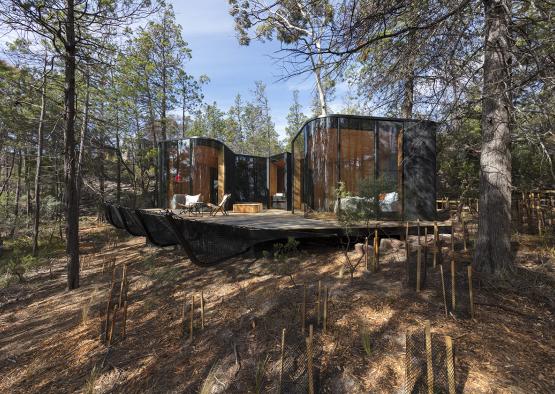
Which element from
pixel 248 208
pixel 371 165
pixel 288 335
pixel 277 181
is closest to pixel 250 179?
pixel 277 181

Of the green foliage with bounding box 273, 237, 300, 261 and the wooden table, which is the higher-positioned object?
the wooden table

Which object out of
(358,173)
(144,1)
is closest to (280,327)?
(358,173)

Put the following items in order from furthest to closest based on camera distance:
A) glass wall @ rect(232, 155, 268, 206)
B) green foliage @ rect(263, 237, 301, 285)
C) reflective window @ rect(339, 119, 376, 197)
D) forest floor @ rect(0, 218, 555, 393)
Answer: glass wall @ rect(232, 155, 268, 206), reflective window @ rect(339, 119, 376, 197), green foliage @ rect(263, 237, 301, 285), forest floor @ rect(0, 218, 555, 393)

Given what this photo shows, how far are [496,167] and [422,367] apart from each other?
2.53 metres

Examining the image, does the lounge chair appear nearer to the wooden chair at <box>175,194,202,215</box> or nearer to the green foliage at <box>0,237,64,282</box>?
the wooden chair at <box>175,194,202,215</box>

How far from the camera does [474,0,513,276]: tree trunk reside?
3.38 metres

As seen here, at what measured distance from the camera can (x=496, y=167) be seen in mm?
3457

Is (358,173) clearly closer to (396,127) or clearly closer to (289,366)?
(396,127)

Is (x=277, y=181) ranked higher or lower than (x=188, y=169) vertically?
lower

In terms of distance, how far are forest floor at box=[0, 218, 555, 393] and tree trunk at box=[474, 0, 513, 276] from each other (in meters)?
0.27

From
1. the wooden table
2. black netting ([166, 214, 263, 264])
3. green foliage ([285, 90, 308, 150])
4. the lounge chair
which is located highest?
green foliage ([285, 90, 308, 150])

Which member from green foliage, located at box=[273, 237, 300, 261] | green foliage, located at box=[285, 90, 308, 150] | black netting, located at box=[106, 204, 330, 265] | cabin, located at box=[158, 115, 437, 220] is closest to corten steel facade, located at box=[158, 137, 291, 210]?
cabin, located at box=[158, 115, 437, 220]

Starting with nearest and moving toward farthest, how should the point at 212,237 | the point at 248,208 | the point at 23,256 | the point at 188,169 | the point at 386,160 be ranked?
the point at 212,237 < the point at 386,160 < the point at 23,256 < the point at 248,208 < the point at 188,169

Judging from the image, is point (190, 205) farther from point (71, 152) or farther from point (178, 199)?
point (71, 152)
